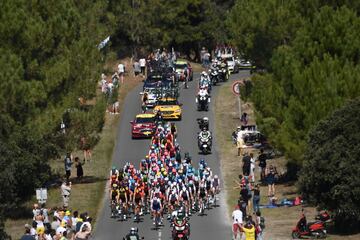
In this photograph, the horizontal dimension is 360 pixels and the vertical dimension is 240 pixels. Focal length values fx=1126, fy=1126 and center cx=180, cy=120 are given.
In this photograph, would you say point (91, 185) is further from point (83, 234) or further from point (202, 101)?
point (202, 101)

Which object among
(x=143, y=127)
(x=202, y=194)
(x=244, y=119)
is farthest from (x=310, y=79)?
(x=244, y=119)

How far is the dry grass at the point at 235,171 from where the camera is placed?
4697 cm

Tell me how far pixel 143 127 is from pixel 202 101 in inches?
373

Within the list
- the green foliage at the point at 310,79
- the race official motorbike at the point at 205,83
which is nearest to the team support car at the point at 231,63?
the race official motorbike at the point at 205,83

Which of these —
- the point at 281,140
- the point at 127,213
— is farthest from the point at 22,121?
the point at 281,140

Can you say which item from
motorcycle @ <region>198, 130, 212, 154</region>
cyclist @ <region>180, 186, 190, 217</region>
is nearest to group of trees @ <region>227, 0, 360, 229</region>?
motorcycle @ <region>198, 130, 212, 154</region>

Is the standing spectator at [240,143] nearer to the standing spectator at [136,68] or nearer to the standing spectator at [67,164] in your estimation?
the standing spectator at [67,164]

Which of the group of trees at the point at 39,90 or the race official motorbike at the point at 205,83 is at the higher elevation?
the race official motorbike at the point at 205,83

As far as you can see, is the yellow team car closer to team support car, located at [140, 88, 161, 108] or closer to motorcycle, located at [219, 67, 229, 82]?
team support car, located at [140, 88, 161, 108]

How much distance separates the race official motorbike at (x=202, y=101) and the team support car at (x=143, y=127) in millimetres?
8210

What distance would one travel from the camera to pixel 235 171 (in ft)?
202

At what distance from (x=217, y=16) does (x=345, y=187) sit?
70.3 m

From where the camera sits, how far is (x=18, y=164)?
52281 millimetres

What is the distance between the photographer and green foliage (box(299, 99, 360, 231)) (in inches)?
1706
